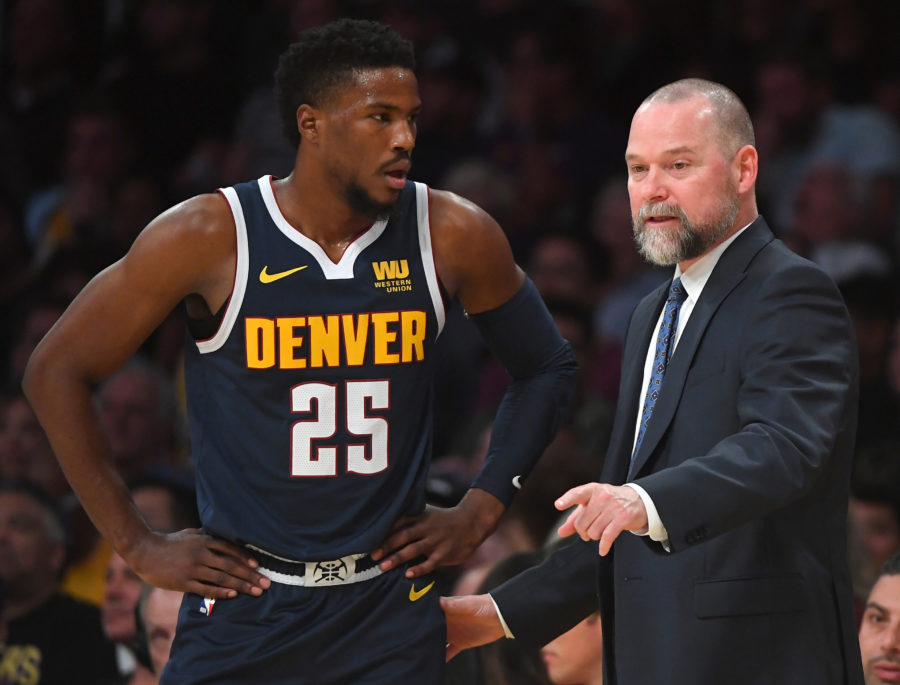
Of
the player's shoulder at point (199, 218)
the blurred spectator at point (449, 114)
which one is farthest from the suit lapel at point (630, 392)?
the blurred spectator at point (449, 114)

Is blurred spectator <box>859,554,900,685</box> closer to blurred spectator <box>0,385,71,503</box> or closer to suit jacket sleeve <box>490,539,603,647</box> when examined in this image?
suit jacket sleeve <box>490,539,603,647</box>

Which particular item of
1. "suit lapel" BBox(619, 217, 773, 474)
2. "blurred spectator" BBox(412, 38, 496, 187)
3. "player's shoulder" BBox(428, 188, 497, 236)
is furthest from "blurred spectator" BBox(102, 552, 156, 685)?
"blurred spectator" BBox(412, 38, 496, 187)

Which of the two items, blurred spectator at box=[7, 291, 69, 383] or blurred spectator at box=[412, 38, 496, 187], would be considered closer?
blurred spectator at box=[7, 291, 69, 383]

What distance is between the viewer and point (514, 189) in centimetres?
738

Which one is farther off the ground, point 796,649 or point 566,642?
point 796,649

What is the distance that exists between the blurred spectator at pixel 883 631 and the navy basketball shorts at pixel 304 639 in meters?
1.49

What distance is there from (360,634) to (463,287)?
774 millimetres

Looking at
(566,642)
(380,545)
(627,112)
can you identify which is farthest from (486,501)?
(627,112)

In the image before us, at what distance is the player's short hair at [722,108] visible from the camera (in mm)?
2932

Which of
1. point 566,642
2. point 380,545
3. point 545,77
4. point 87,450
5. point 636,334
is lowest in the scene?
point 566,642

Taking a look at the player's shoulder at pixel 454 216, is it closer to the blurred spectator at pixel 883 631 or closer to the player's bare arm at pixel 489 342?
the player's bare arm at pixel 489 342

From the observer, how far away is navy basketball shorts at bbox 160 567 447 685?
115 inches

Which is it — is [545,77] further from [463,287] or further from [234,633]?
[234,633]

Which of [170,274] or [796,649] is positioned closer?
[796,649]
